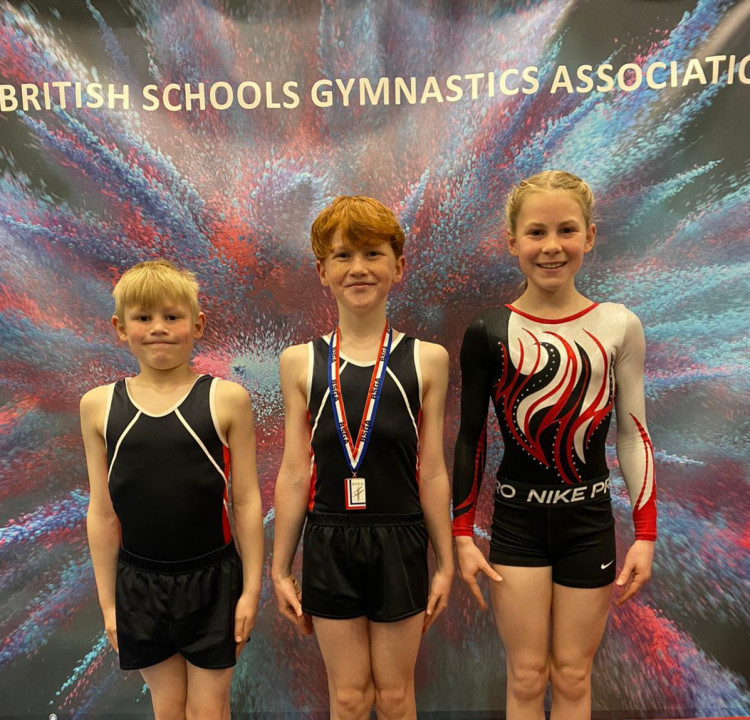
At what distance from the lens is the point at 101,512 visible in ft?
6.09

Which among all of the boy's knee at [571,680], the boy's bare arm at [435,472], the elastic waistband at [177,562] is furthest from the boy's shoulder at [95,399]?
the boy's knee at [571,680]

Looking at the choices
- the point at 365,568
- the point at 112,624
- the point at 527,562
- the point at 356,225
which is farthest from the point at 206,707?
the point at 356,225

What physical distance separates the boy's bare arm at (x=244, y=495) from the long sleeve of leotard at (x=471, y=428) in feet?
2.12

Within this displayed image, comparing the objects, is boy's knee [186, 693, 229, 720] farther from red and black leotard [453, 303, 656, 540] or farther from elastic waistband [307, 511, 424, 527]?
red and black leotard [453, 303, 656, 540]

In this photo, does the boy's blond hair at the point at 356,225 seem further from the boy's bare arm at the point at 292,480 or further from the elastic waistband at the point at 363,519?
the elastic waistband at the point at 363,519

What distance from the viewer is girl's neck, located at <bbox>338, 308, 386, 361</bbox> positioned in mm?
1861

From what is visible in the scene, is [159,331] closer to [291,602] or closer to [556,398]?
[291,602]

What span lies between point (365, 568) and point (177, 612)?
0.58 meters

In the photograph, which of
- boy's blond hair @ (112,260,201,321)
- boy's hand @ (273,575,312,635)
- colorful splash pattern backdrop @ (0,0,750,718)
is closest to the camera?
boy's blond hair @ (112,260,201,321)

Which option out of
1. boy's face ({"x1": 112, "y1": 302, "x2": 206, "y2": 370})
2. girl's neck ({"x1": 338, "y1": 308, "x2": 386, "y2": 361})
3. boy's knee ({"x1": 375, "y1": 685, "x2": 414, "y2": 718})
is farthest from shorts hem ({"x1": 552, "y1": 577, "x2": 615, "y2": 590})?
boy's face ({"x1": 112, "y1": 302, "x2": 206, "y2": 370})

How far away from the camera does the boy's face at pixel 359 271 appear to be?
1.80m

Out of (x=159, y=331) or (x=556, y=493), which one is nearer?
(x=159, y=331)

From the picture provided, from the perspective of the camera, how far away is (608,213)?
250 centimetres

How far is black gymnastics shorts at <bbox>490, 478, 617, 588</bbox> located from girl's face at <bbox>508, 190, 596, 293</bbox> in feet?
2.20
